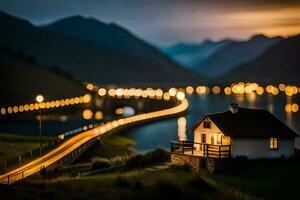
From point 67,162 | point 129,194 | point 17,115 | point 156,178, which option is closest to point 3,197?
point 129,194

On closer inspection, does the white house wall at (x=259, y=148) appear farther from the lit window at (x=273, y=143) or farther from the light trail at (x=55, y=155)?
the light trail at (x=55, y=155)

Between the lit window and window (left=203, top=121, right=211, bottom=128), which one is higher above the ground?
window (left=203, top=121, right=211, bottom=128)

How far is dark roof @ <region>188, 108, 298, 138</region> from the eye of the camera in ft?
120

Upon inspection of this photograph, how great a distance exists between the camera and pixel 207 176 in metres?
33.2

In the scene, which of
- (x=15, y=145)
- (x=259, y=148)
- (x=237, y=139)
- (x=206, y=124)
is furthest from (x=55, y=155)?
(x=259, y=148)

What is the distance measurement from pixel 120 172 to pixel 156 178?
5.61 metres

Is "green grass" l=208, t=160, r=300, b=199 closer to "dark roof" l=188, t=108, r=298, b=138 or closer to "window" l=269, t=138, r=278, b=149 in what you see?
"window" l=269, t=138, r=278, b=149

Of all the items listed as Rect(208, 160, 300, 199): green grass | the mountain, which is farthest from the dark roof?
the mountain

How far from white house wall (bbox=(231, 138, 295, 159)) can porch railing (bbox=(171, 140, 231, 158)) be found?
2.75ft

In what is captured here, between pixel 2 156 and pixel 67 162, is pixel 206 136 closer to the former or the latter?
pixel 67 162

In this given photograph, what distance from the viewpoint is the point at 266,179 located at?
32.4 m

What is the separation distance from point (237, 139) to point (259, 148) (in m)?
1.55

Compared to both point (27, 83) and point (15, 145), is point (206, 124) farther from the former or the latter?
point (27, 83)

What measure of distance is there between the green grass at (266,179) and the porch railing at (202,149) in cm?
123
